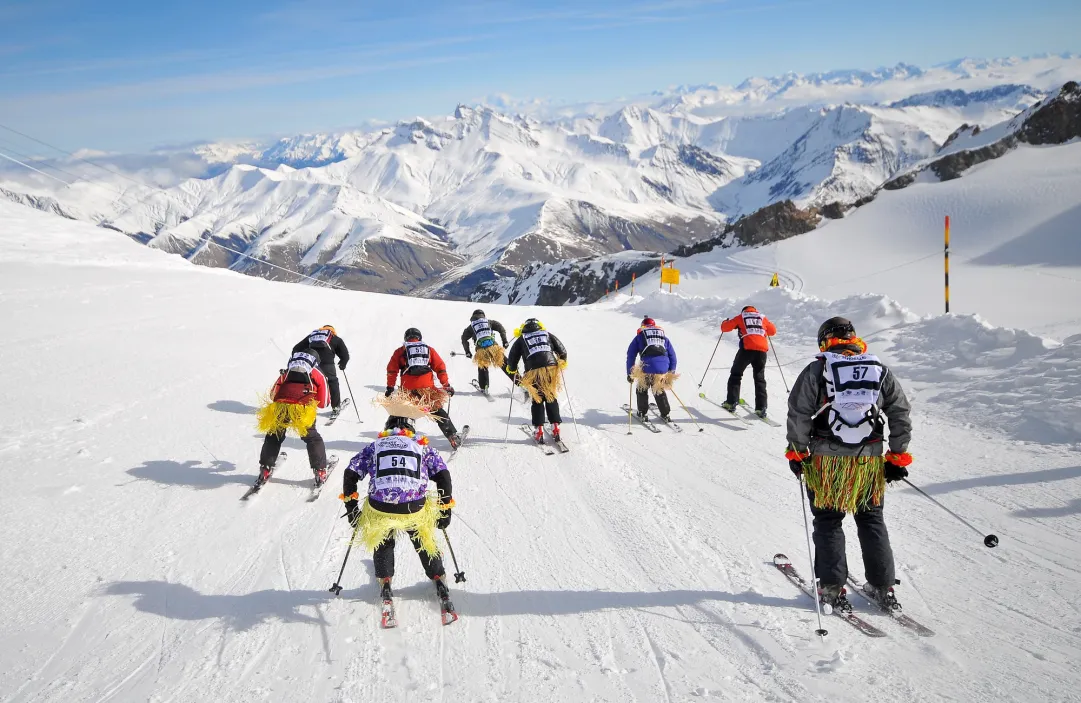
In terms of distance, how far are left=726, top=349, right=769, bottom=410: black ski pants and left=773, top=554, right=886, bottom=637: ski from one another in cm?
453

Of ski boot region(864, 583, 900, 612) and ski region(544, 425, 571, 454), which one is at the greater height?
ski region(544, 425, 571, 454)

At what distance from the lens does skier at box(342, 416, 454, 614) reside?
455cm

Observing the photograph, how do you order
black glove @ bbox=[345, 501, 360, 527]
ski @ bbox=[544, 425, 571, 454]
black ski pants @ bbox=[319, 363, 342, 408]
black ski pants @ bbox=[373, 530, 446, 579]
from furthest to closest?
black ski pants @ bbox=[319, 363, 342, 408] < ski @ bbox=[544, 425, 571, 454] < black glove @ bbox=[345, 501, 360, 527] < black ski pants @ bbox=[373, 530, 446, 579]

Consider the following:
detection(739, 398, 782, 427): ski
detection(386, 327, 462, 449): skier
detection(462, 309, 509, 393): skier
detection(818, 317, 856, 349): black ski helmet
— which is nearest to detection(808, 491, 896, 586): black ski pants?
detection(818, 317, 856, 349): black ski helmet

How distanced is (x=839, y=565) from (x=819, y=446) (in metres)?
0.92

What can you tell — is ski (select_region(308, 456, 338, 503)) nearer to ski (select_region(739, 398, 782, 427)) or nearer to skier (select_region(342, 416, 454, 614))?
skier (select_region(342, 416, 454, 614))

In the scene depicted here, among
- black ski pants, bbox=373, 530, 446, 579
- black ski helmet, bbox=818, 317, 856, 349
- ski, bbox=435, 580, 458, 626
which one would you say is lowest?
ski, bbox=435, 580, 458, 626

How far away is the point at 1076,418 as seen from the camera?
22.7 feet

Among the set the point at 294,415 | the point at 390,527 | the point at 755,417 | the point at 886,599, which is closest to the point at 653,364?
the point at 755,417

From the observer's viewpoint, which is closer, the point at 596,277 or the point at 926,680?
the point at 926,680

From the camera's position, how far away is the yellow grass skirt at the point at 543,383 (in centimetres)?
845

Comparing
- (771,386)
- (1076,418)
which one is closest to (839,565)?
(1076,418)

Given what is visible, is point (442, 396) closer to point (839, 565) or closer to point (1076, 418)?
point (839, 565)

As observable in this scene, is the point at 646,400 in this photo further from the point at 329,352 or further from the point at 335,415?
the point at 329,352
